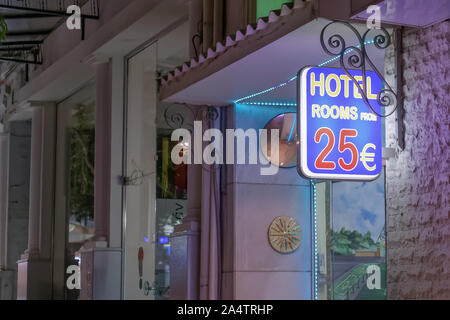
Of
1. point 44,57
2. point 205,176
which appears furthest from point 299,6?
point 44,57

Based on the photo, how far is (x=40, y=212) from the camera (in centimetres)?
1789

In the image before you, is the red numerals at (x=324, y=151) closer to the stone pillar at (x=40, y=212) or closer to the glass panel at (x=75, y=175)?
the glass panel at (x=75, y=175)

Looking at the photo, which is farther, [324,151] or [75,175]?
[75,175]

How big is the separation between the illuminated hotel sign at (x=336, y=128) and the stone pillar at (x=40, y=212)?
11.8 m

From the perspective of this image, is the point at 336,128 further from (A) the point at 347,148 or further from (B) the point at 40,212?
(B) the point at 40,212

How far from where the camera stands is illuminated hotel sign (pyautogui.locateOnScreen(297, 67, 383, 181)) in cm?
687

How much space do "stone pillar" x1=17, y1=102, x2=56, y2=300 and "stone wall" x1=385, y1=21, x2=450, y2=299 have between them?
12145 millimetres

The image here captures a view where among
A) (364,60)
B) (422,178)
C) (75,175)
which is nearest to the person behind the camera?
(422,178)

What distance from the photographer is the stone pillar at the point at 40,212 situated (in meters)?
17.7

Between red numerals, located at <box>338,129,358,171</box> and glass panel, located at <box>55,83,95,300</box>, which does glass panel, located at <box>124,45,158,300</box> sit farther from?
red numerals, located at <box>338,129,358,171</box>

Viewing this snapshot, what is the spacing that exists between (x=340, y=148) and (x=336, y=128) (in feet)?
0.54

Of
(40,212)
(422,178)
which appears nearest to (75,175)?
(40,212)

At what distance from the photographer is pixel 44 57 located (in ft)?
56.1

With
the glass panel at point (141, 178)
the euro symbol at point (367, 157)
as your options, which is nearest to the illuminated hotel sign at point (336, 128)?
the euro symbol at point (367, 157)
